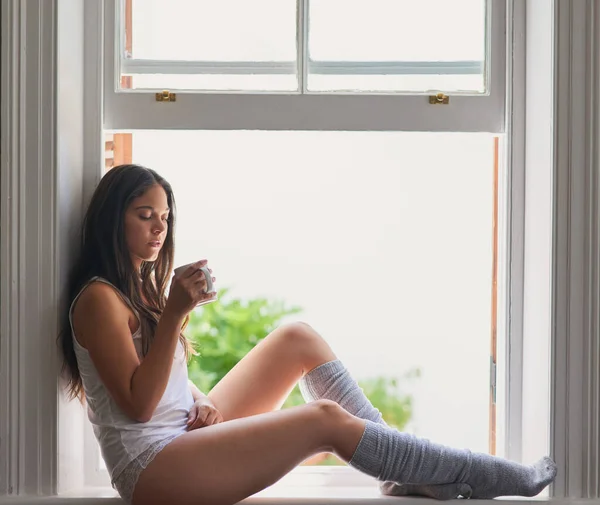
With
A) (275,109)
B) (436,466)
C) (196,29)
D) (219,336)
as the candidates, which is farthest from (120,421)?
(196,29)

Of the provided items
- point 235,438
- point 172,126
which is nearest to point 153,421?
point 235,438

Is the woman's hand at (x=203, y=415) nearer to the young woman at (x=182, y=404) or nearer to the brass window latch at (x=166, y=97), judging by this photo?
the young woman at (x=182, y=404)

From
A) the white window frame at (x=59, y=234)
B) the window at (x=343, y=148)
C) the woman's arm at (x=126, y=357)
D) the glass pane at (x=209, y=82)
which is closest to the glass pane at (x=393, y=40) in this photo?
the window at (x=343, y=148)

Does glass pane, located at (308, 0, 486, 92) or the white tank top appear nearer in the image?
the white tank top

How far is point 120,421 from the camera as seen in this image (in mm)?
1476

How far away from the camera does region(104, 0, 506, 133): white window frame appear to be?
5.56 ft

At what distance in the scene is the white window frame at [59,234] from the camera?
151cm

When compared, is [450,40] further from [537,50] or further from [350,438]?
[350,438]

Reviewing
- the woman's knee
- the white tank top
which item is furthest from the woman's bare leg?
the white tank top

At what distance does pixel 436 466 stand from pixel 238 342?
24.2 inches

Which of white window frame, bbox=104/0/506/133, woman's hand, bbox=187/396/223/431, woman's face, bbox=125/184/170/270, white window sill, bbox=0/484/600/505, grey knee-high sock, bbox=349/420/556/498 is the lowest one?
white window sill, bbox=0/484/600/505

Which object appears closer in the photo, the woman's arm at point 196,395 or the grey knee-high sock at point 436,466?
the grey knee-high sock at point 436,466

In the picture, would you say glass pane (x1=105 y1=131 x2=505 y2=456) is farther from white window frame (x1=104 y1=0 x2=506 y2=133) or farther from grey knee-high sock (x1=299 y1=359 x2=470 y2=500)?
grey knee-high sock (x1=299 y1=359 x2=470 y2=500)

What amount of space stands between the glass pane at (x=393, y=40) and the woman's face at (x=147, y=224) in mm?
432
